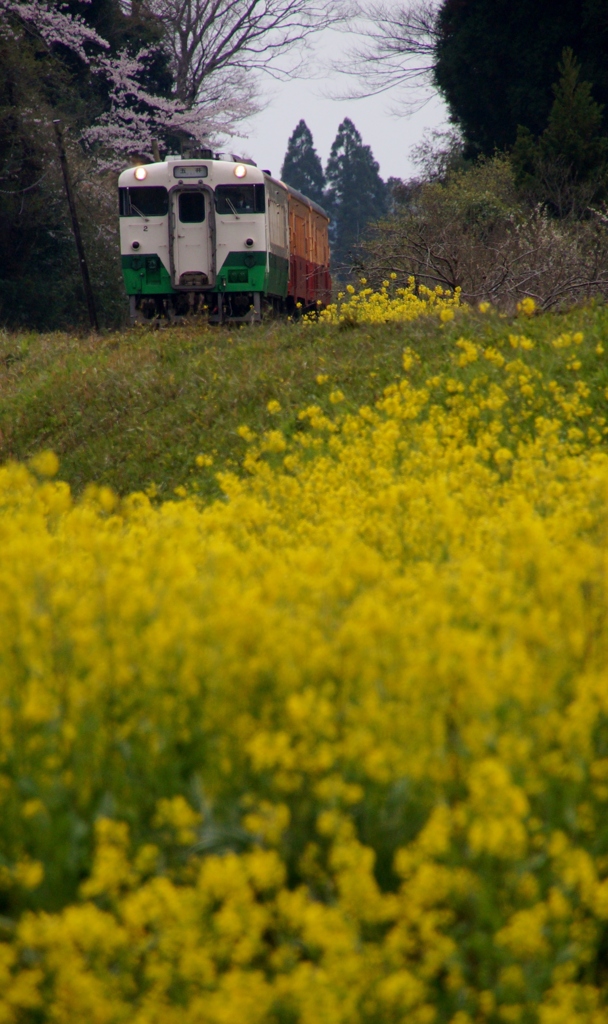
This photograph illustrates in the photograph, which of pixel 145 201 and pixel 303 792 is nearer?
pixel 303 792

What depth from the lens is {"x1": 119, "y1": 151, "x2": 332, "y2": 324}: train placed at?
54.6ft

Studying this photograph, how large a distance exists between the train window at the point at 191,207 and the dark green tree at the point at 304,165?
56339 millimetres

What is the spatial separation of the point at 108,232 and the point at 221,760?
89.6 feet

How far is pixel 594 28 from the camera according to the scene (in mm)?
23516

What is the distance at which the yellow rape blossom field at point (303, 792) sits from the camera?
77.9 inches

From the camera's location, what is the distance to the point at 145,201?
17078 mm

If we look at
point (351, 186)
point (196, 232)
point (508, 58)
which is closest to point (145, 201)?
point (196, 232)

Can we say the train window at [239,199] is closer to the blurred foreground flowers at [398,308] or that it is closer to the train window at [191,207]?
the train window at [191,207]

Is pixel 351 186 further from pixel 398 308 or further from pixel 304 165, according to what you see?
pixel 398 308

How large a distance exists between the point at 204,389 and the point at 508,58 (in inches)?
731

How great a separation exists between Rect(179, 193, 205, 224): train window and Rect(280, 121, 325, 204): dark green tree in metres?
56.3

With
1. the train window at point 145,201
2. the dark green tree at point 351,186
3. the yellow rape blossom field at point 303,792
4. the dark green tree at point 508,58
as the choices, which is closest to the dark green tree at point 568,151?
the dark green tree at point 508,58

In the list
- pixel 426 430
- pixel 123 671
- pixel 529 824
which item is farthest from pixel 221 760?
pixel 426 430

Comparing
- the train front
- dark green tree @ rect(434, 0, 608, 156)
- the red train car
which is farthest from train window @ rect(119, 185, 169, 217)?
dark green tree @ rect(434, 0, 608, 156)
